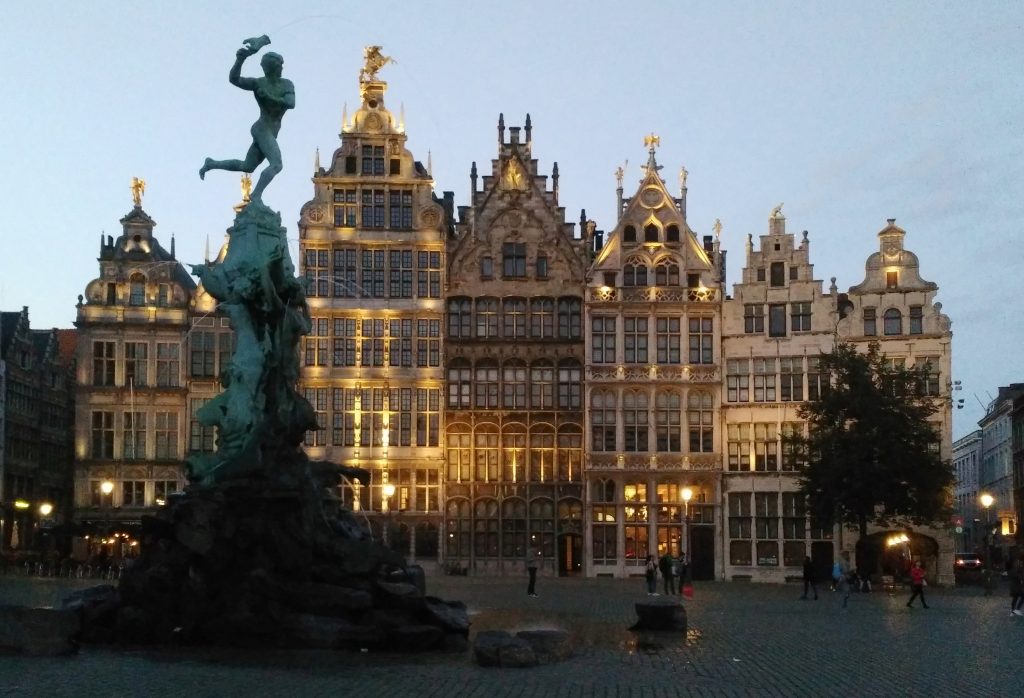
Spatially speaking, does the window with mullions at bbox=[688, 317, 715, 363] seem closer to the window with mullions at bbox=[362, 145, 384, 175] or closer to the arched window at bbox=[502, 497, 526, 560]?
the arched window at bbox=[502, 497, 526, 560]

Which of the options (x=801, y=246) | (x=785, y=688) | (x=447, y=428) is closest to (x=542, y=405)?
(x=447, y=428)

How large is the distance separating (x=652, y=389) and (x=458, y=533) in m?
11.3

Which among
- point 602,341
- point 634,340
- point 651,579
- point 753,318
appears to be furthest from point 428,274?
point 651,579

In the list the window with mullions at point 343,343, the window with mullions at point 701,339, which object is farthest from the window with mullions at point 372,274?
the window with mullions at point 701,339

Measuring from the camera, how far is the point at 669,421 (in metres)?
68.1

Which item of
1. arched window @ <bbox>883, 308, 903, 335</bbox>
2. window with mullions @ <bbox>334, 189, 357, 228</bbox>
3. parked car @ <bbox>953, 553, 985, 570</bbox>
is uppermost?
window with mullions @ <bbox>334, 189, 357, 228</bbox>

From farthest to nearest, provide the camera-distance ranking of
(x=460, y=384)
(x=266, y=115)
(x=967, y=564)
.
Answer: (x=967, y=564), (x=460, y=384), (x=266, y=115)

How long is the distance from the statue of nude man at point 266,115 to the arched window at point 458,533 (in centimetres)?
3562

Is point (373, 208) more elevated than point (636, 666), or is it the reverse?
point (373, 208)

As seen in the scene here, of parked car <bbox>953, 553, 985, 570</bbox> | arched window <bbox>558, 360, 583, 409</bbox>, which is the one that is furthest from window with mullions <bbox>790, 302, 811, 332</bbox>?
parked car <bbox>953, 553, 985, 570</bbox>

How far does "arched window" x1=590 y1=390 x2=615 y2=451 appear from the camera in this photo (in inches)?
2670

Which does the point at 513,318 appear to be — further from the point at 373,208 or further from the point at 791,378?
the point at 791,378

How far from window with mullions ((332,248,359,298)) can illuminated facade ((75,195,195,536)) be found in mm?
8117

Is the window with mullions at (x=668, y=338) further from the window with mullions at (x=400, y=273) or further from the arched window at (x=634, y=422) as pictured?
the window with mullions at (x=400, y=273)
